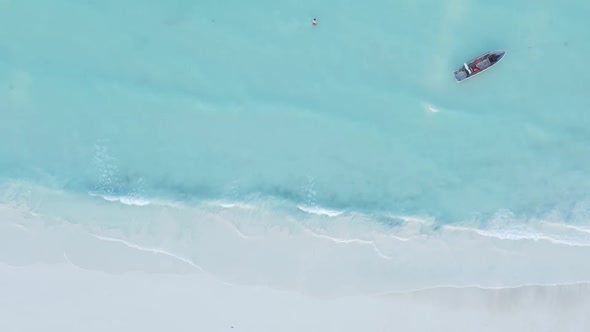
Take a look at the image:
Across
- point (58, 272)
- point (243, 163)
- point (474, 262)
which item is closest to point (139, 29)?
point (243, 163)

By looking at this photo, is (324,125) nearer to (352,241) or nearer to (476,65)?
(352,241)

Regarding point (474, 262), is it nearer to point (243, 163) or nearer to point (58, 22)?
point (243, 163)

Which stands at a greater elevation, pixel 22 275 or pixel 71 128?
pixel 71 128

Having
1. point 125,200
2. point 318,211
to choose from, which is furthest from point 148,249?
point 318,211

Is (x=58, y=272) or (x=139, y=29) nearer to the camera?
(x=58, y=272)

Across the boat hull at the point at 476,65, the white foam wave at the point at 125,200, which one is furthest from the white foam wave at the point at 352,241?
the boat hull at the point at 476,65

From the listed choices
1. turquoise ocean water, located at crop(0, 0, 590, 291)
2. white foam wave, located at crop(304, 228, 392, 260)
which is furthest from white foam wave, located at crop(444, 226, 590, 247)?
white foam wave, located at crop(304, 228, 392, 260)

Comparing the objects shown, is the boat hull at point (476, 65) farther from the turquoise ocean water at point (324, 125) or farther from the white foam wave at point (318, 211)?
the white foam wave at point (318, 211)
